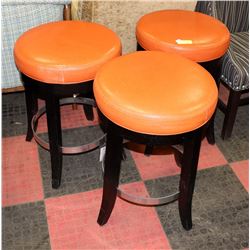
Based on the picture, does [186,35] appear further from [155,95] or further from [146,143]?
[146,143]

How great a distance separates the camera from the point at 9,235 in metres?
1.93

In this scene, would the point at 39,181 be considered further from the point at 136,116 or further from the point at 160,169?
the point at 136,116

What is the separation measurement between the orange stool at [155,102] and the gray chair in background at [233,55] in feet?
2.17

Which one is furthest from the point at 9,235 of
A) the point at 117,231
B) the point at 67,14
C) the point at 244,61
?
the point at 244,61

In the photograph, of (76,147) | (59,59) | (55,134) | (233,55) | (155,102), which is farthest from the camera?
(233,55)

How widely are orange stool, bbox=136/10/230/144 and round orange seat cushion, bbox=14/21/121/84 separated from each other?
20 centimetres

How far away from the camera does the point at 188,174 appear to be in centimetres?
174

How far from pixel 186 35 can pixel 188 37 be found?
2 cm

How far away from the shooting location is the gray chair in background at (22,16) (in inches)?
83.6

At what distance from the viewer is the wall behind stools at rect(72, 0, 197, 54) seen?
7.70 feet

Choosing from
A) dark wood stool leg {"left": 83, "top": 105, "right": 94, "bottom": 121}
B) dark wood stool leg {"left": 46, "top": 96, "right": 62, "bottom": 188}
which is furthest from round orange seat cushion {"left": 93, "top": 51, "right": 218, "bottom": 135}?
dark wood stool leg {"left": 83, "top": 105, "right": 94, "bottom": 121}

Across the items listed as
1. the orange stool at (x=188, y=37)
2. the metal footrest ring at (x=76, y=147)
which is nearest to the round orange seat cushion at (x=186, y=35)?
the orange stool at (x=188, y=37)

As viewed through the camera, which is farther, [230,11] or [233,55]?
[230,11]

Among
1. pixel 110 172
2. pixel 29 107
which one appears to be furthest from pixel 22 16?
pixel 110 172
